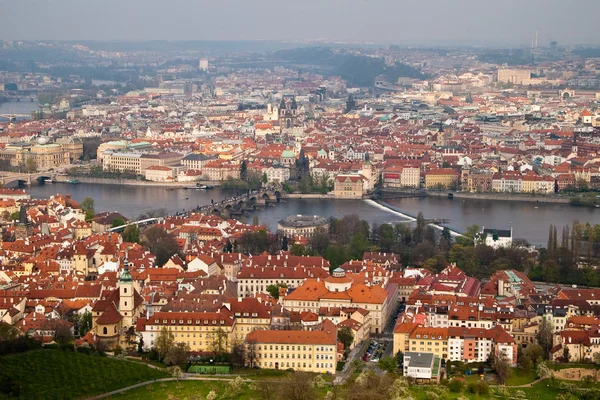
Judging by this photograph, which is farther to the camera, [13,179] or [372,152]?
[372,152]

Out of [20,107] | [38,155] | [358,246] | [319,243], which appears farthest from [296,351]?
[20,107]

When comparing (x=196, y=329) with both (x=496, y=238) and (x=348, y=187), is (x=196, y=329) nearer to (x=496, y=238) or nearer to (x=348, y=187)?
(x=496, y=238)

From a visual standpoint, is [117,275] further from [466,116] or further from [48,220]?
[466,116]

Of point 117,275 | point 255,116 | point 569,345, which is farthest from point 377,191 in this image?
point 255,116

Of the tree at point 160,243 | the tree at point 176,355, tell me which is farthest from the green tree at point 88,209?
the tree at point 176,355

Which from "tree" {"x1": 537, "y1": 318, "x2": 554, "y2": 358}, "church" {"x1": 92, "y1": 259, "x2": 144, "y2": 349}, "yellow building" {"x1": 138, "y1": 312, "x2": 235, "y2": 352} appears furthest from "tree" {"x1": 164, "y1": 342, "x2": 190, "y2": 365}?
"tree" {"x1": 537, "y1": 318, "x2": 554, "y2": 358}

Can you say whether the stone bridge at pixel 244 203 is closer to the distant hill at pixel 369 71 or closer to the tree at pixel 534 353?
the tree at pixel 534 353
